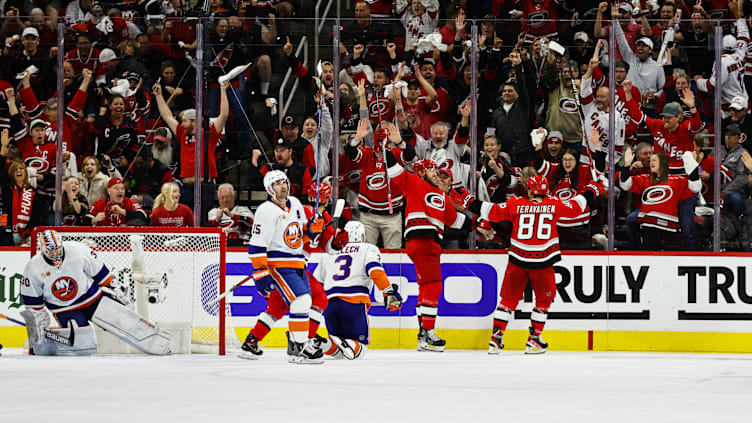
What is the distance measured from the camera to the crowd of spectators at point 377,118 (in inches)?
371

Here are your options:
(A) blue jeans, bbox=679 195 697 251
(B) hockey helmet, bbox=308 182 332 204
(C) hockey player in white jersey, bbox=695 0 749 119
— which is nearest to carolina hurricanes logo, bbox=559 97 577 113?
(C) hockey player in white jersey, bbox=695 0 749 119

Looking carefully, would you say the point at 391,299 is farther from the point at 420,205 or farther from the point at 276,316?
the point at 420,205

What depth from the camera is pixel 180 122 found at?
31.5 ft

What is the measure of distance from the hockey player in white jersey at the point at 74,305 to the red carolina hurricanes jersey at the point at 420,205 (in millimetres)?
2344

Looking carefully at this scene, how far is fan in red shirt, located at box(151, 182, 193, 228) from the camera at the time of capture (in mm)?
9555

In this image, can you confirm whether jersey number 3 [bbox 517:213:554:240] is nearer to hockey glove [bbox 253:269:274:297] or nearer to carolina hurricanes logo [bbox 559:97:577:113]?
carolina hurricanes logo [bbox 559:97:577:113]

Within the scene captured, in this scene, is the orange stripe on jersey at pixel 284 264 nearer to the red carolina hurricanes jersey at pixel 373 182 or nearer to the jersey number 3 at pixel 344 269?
the jersey number 3 at pixel 344 269

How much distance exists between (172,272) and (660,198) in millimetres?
4211

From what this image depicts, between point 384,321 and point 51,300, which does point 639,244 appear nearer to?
point 384,321

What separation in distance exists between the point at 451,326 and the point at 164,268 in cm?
257

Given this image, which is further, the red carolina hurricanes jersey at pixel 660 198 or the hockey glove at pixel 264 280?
the red carolina hurricanes jersey at pixel 660 198

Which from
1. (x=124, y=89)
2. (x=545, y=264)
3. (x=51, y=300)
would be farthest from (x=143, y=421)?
(x=124, y=89)

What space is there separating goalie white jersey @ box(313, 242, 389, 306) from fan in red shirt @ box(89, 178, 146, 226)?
2.07 m

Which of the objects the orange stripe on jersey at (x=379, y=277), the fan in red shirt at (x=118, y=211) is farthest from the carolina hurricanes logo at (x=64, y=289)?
the orange stripe on jersey at (x=379, y=277)
